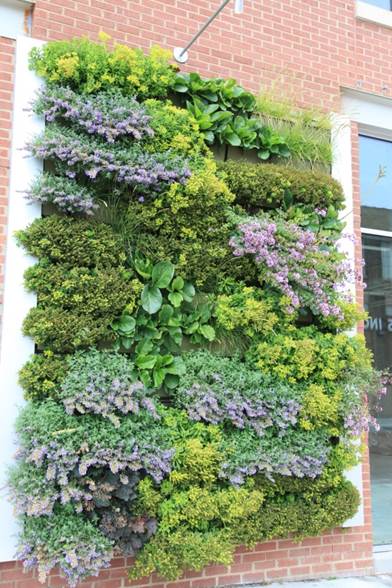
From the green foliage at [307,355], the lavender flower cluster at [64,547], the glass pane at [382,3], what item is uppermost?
the glass pane at [382,3]

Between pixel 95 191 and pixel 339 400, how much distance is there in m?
2.59

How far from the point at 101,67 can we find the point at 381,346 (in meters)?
3.88

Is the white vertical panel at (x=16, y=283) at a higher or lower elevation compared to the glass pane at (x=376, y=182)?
lower

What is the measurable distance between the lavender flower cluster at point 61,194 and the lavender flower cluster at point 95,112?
17.1 inches

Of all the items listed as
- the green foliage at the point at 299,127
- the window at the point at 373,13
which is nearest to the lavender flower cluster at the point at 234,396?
the green foliage at the point at 299,127

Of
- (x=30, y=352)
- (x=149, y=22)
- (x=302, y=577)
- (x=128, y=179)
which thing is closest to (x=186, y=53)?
(x=149, y=22)

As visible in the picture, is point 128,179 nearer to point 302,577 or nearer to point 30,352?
point 30,352

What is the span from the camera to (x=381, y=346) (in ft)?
18.8

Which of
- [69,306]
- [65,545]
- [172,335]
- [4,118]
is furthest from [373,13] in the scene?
[65,545]

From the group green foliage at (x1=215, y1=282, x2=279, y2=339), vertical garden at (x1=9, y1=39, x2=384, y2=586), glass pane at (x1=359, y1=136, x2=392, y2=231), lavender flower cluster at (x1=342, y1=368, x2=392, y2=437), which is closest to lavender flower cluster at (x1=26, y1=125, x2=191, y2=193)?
vertical garden at (x1=9, y1=39, x2=384, y2=586)

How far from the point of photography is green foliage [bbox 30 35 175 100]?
405 centimetres

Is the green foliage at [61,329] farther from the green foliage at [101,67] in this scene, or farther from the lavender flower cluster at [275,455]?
the green foliage at [101,67]

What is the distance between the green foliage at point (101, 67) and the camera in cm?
405

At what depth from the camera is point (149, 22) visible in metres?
4.74
